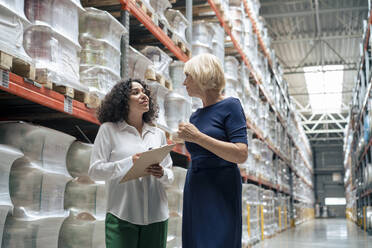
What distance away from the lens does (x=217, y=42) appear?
22.9 ft

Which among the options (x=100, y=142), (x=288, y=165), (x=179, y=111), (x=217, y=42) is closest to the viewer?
(x=100, y=142)

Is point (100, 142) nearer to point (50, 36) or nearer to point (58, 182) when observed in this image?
point (58, 182)

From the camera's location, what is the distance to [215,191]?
2.02 m

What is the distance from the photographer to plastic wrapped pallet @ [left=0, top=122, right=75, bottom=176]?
2701 millimetres

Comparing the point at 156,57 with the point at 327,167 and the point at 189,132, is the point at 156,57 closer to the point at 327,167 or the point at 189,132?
the point at 189,132

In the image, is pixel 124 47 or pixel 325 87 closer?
pixel 124 47

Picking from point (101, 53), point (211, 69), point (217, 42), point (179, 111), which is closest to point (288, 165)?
point (217, 42)

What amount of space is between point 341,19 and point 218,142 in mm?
16397

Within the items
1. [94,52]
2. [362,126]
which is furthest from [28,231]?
[362,126]

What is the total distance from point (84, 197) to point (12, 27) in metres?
1.42

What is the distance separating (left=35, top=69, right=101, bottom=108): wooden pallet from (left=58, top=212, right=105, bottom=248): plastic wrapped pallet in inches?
35.2

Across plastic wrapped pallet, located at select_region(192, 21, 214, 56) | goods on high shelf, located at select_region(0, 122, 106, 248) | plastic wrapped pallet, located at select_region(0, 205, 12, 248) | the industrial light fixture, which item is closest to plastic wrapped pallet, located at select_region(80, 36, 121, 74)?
goods on high shelf, located at select_region(0, 122, 106, 248)

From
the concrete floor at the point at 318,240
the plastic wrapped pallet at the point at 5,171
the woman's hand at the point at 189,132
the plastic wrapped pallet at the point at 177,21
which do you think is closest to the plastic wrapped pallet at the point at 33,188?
the plastic wrapped pallet at the point at 5,171

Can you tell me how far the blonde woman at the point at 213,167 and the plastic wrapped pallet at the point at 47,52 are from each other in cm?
120
